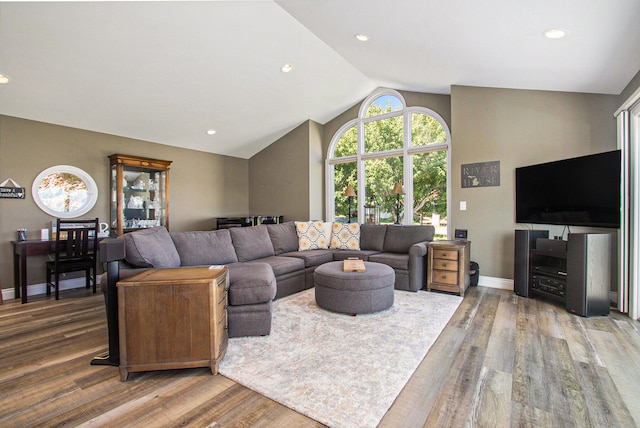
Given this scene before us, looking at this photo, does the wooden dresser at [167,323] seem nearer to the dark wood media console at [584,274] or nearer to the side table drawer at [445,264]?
the side table drawer at [445,264]

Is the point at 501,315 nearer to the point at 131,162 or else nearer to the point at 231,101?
the point at 231,101

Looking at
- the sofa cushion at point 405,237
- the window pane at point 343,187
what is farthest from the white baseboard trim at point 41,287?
the sofa cushion at point 405,237

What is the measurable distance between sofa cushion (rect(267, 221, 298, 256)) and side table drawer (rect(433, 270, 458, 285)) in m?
2.09

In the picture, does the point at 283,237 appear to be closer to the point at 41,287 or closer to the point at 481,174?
the point at 481,174

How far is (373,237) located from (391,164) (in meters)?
1.64

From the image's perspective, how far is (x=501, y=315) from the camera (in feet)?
10.1

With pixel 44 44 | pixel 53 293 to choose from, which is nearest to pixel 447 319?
pixel 44 44

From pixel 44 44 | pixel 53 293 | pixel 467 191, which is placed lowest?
pixel 53 293

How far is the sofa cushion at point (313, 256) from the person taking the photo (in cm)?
419

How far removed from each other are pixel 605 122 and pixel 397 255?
287cm

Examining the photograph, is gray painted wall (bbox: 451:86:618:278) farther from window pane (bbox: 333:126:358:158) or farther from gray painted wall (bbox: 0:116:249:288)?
gray painted wall (bbox: 0:116:249:288)

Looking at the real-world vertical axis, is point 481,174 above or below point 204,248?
above

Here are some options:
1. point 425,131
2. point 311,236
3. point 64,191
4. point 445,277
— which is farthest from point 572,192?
point 64,191

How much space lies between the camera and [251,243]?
4.02 metres
